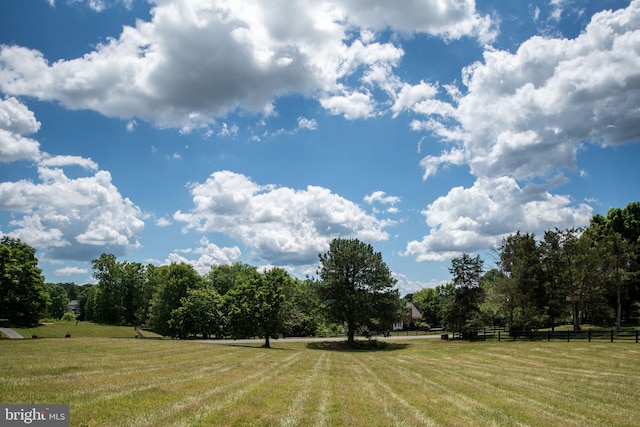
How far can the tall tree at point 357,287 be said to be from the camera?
2108 inches

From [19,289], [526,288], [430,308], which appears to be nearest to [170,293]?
[19,289]

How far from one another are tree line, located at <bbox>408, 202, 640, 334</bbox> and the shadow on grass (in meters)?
10.6

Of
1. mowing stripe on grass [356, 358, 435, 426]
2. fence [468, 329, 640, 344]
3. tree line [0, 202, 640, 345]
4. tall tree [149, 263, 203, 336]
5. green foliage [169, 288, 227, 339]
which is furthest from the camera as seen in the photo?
tall tree [149, 263, 203, 336]

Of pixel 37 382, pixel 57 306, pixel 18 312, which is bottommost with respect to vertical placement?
pixel 57 306

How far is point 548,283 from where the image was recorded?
54688 millimetres

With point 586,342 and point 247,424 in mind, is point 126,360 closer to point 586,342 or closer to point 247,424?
point 247,424

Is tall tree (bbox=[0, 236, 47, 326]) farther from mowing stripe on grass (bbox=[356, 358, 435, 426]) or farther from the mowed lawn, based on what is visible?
mowing stripe on grass (bbox=[356, 358, 435, 426])

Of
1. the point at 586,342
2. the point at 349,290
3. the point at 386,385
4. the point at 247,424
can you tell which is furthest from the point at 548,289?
the point at 247,424

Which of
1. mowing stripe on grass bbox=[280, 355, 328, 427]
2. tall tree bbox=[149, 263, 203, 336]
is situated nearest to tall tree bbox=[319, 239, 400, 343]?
tall tree bbox=[149, 263, 203, 336]

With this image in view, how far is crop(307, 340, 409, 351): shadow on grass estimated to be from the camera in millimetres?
52031

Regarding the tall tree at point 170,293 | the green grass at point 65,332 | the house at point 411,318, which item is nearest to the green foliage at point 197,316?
the tall tree at point 170,293

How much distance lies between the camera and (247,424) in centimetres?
993

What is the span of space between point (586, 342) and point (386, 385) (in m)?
33.4

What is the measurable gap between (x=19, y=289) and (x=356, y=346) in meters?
47.9
